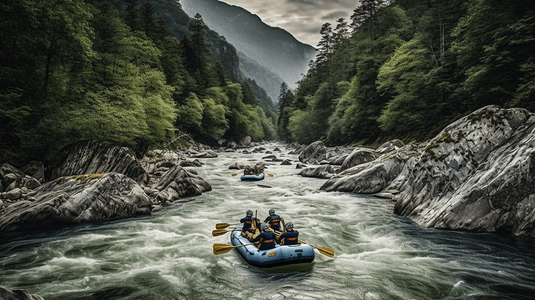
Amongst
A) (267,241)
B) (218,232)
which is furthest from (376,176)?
(267,241)

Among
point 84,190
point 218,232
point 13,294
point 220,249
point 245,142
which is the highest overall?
point 13,294

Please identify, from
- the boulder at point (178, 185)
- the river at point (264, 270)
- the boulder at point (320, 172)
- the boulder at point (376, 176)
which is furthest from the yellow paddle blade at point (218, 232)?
the boulder at point (320, 172)

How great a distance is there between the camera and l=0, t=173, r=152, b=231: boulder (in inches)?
406

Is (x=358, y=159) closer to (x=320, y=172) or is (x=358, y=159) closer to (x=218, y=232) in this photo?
(x=320, y=172)

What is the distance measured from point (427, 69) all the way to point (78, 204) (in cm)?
3020

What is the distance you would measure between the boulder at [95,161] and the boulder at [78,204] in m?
2.43

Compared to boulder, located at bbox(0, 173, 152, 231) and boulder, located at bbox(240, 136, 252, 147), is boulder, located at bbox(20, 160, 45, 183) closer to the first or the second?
boulder, located at bbox(0, 173, 152, 231)

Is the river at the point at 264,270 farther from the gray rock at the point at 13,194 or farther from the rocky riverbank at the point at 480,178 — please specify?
the gray rock at the point at 13,194

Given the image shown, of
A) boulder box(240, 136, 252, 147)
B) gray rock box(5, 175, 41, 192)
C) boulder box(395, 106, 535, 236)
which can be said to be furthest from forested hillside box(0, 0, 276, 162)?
boulder box(240, 136, 252, 147)

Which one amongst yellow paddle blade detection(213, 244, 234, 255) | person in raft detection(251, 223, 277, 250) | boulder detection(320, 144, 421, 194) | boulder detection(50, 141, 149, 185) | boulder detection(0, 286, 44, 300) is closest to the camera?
boulder detection(0, 286, 44, 300)

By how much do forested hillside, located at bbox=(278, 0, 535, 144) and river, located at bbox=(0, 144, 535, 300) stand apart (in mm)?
12036

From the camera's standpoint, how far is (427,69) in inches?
1089

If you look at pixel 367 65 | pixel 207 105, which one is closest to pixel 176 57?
pixel 207 105

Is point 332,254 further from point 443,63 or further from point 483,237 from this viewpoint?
point 443,63
